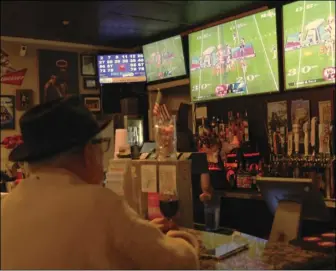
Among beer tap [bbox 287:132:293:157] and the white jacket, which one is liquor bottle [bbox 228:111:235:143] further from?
the white jacket

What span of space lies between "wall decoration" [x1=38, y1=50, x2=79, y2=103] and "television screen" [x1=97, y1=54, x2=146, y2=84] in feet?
1.21

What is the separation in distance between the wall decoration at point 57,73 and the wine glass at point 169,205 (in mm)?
3605

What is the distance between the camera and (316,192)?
2590 millimetres

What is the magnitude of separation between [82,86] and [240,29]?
97.9 inches

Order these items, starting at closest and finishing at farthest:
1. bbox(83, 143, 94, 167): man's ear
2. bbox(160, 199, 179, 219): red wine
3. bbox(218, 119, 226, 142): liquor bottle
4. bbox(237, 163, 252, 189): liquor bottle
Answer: bbox(83, 143, 94, 167): man's ear < bbox(160, 199, 179, 219): red wine < bbox(237, 163, 252, 189): liquor bottle < bbox(218, 119, 226, 142): liquor bottle

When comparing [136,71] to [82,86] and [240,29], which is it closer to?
[82,86]

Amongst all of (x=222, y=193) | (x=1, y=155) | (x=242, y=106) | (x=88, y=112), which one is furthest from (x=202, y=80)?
(x=88, y=112)

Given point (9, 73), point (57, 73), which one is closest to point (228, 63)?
point (57, 73)

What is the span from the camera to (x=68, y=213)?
3.64 feet

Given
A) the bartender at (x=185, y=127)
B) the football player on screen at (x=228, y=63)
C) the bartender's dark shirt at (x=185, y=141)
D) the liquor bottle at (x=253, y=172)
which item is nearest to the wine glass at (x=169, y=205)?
the bartender's dark shirt at (x=185, y=141)

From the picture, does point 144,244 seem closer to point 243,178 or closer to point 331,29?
point 331,29

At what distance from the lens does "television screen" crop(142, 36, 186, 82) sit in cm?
488

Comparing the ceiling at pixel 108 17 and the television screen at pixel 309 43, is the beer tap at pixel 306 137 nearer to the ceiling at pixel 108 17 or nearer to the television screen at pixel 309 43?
the television screen at pixel 309 43

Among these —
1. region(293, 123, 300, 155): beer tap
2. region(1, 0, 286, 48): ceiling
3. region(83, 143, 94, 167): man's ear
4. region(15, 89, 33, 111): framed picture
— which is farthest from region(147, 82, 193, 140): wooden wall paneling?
region(83, 143, 94, 167): man's ear
